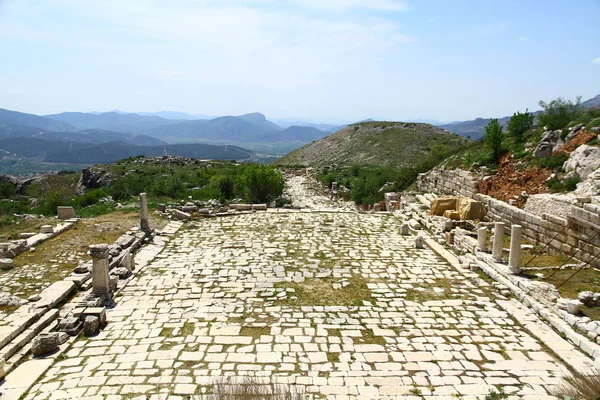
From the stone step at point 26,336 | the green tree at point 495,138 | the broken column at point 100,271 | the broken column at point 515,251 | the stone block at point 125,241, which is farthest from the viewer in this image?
the green tree at point 495,138

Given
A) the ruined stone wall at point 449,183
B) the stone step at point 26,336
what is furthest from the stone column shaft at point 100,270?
the ruined stone wall at point 449,183

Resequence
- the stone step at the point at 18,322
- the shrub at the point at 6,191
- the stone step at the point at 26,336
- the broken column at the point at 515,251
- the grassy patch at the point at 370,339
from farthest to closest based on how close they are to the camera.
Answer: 1. the shrub at the point at 6,191
2. the broken column at the point at 515,251
3. the grassy patch at the point at 370,339
4. the stone step at the point at 18,322
5. the stone step at the point at 26,336

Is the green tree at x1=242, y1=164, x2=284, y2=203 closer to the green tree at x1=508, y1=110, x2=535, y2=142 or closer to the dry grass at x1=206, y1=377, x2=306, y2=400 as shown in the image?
the green tree at x1=508, y1=110, x2=535, y2=142

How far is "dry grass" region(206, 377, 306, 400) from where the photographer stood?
5.66 meters

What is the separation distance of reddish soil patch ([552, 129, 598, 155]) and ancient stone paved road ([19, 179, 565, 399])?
744 cm

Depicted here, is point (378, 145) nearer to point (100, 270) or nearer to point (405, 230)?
point (405, 230)

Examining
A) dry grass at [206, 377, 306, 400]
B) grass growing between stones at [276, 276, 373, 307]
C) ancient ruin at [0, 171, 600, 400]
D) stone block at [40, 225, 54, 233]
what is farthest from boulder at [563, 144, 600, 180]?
stone block at [40, 225, 54, 233]

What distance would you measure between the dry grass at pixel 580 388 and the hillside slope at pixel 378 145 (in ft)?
133

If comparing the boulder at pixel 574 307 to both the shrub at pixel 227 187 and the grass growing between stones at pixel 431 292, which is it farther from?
the shrub at pixel 227 187

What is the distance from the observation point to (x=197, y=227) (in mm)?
16453

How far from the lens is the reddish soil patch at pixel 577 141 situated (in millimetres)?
14534

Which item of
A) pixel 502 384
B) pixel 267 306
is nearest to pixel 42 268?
pixel 267 306

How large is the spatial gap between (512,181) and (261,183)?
41.7 feet

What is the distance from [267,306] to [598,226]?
8332 mm
